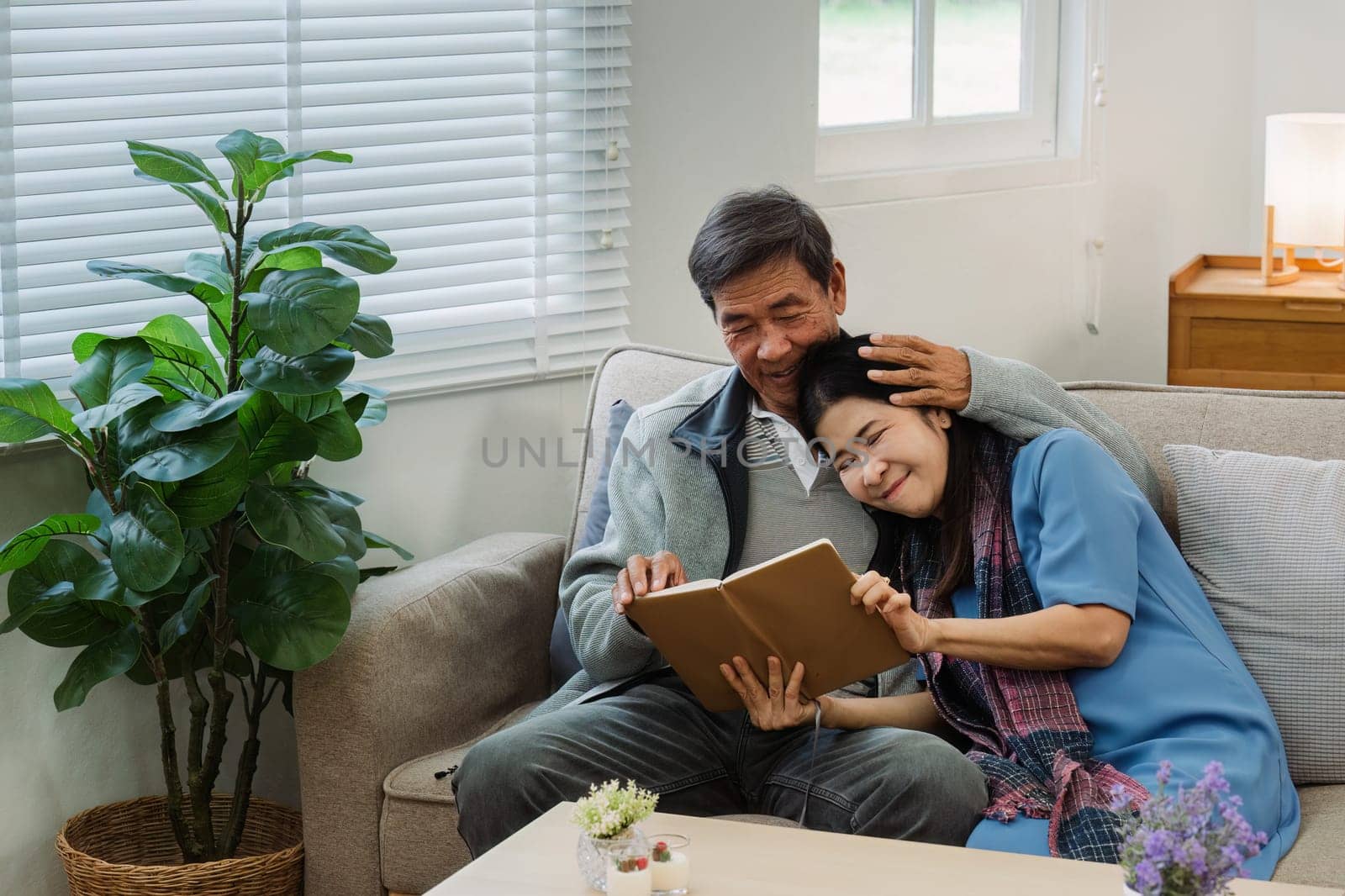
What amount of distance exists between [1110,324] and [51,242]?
3109mm

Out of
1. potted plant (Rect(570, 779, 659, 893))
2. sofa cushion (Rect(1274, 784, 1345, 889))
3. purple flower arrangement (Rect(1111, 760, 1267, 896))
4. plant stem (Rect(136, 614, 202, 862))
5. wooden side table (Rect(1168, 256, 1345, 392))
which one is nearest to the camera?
purple flower arrangement (Rect(1111, 760, 1267, 896))

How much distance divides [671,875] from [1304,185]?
2.88m

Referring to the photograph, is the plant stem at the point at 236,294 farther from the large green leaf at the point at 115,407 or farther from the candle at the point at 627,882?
the candle at the point at 627,882

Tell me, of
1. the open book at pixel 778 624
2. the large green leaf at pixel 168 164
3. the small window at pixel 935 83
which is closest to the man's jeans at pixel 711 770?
the open book at pixel 778 624

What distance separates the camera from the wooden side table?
3.35m

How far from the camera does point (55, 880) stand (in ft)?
7.43

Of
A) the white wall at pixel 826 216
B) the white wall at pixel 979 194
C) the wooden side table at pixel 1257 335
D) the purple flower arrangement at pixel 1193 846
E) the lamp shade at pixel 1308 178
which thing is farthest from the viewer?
the lamp shade at pixel 1308 178

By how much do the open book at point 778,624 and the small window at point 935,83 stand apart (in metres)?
1.88

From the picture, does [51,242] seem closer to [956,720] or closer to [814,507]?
[814,507]

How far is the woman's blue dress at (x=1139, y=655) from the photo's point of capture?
1.64m

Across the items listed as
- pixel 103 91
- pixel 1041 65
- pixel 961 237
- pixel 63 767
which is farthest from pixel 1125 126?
pixel 63 767

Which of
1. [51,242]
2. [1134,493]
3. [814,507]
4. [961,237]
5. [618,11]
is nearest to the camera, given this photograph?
[1134,493]

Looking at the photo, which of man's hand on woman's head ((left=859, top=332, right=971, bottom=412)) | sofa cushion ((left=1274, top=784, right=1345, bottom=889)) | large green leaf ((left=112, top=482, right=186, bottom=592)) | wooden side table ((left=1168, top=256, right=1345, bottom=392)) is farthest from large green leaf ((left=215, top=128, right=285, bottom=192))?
wooden side table ((left=1168, top=256, right=1345, bottom=392))

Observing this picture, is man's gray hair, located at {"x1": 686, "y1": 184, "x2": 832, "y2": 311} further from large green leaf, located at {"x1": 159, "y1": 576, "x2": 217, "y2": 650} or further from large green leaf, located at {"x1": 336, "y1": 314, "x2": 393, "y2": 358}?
large green leaf, located at {"x1": 159, "y1": 576, "x2": 217, "y2": 650}
